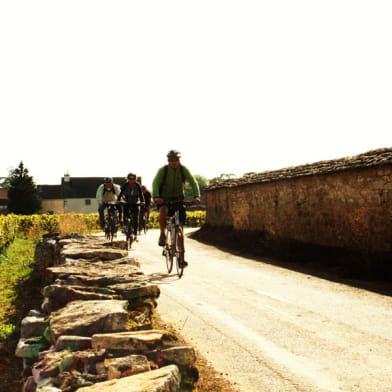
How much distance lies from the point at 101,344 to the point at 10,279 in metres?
7.58

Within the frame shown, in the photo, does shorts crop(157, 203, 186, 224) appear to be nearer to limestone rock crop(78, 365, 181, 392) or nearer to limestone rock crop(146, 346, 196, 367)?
limestone rock crop(146, 346, 196, 367)

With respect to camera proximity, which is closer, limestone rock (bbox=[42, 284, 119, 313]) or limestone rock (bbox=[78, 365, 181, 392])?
limestone rock (bbox=[78, 365, 181, 392])

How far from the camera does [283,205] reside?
1580cm

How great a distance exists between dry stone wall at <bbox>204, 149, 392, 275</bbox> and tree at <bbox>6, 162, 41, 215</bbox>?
42.8 meters

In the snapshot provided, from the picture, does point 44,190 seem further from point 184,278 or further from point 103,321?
point 103,321

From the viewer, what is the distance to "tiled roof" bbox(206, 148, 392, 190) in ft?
38.6

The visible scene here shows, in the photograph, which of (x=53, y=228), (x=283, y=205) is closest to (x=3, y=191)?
(x=53, y=228)

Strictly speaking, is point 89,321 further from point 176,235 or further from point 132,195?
point 132,195

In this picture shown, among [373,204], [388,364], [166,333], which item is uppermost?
[373,204]

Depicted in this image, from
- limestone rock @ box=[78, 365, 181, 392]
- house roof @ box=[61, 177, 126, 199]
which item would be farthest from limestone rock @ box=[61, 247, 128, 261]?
house roof @ box=[61, 177, 126, 199]

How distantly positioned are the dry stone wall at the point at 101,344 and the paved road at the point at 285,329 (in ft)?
2.38

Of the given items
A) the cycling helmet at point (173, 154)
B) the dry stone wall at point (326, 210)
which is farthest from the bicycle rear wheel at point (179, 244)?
the dry stone wall at point (326, 210)

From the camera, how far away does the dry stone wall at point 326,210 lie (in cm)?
1128

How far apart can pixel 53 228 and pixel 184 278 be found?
22938mm
